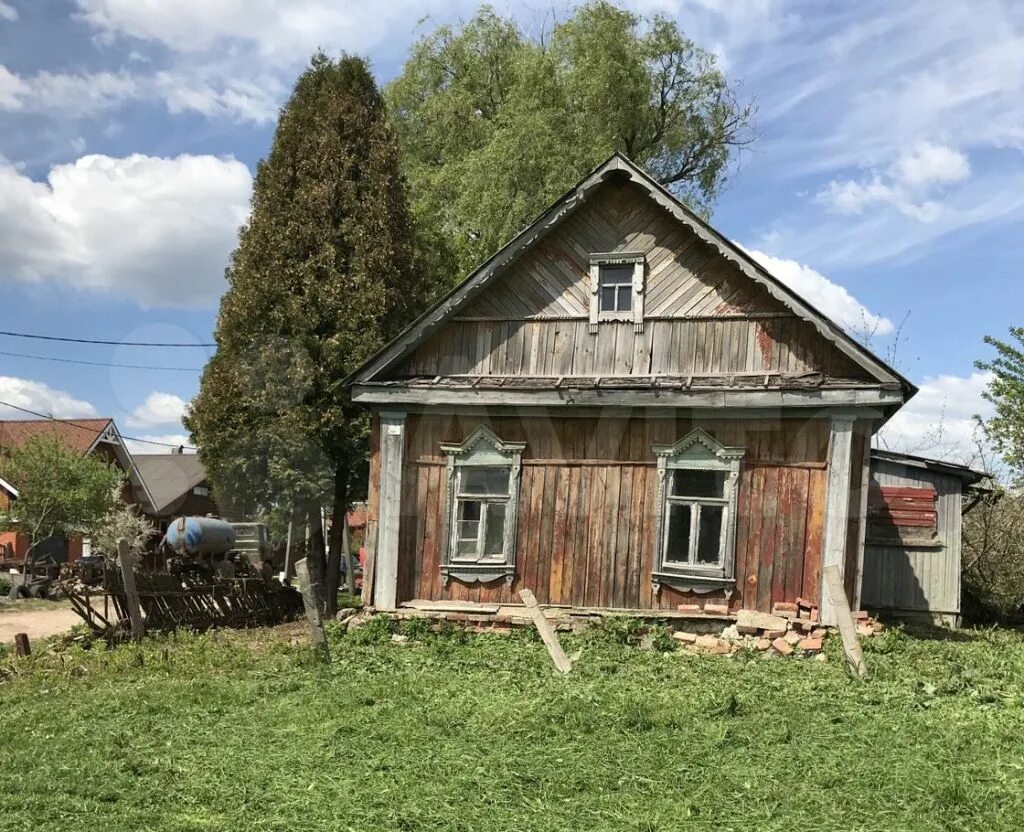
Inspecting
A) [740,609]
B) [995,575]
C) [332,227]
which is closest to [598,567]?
[740,609]

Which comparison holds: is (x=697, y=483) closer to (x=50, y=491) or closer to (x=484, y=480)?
(x=484, y=480)

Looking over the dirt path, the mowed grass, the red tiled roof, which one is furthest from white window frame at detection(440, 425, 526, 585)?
the red tiled roof

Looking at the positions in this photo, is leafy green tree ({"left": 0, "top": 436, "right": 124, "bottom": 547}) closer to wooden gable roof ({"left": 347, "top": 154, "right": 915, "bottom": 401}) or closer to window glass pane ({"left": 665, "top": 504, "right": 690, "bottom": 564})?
wooden gable roof ({"left": 347, "top": 154, "right": 915, "bottom": 401})

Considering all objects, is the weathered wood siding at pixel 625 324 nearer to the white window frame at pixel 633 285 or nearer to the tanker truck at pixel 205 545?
the white window frame at pixel 633 285

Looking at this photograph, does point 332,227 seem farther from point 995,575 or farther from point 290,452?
point 995,575

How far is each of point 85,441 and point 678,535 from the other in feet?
118

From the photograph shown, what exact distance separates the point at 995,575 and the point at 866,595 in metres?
6.02

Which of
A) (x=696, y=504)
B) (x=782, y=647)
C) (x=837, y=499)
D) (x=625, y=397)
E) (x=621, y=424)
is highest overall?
(x=625, y=397)

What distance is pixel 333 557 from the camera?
1830 centimetres

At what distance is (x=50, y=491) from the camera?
1185 inches

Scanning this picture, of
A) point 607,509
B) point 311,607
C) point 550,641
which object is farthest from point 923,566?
point 311,607

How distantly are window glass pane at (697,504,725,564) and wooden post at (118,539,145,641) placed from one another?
27.4 feet

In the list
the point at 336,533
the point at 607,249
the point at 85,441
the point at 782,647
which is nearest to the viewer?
the point at 782,647

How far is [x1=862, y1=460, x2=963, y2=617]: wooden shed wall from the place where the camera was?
14.8m
